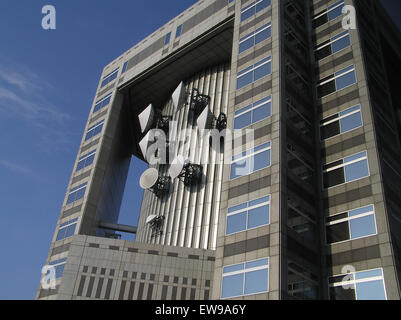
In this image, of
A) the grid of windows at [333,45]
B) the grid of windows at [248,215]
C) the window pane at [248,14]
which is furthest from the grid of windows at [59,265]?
the grid of windows at [333,45]

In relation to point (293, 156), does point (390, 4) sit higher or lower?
higher

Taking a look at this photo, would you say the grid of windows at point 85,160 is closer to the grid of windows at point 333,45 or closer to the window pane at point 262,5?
the window pane at point 262,5

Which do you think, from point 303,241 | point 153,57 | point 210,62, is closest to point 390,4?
point 210,62

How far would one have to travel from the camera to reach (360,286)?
31.3 m

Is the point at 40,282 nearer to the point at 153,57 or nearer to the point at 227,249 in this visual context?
the point at 227,249

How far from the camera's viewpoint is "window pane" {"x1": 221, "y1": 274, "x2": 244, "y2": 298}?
3195cm

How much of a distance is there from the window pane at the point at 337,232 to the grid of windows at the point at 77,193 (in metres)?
32.2

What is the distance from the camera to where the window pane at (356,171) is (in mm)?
35625

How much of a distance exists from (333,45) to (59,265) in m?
37.5

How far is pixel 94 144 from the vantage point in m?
61.0

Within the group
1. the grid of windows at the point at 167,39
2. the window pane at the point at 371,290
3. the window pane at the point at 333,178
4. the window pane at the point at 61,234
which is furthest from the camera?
the grid of windows at the point at 167,39

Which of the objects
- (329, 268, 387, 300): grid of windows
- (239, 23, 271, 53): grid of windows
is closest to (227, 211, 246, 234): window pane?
(329, 268, 387, 300): grid of windows

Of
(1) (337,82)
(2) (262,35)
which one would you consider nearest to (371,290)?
(1) (337,82)
